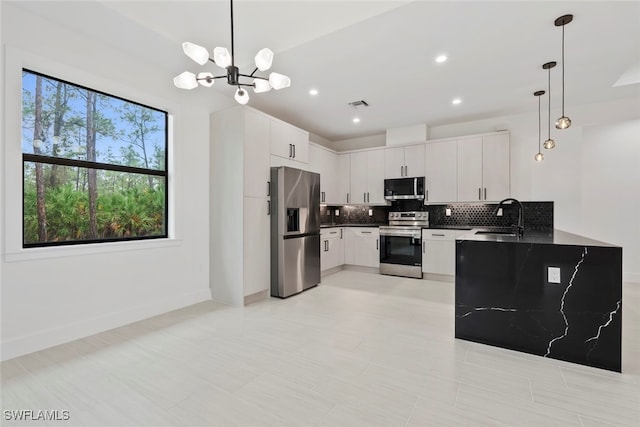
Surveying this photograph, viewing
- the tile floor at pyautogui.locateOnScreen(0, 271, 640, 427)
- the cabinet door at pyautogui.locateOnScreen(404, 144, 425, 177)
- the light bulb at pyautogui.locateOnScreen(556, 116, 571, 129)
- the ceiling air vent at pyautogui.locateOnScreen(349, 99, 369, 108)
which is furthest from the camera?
the cabinet door at pyautogui.locateOnScreen(404, 144, 425, 177)

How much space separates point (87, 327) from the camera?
2689mm

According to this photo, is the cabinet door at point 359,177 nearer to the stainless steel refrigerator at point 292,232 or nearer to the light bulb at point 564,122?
the stainless steel refrigerator at point 292,232

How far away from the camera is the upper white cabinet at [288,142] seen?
4.00 metres

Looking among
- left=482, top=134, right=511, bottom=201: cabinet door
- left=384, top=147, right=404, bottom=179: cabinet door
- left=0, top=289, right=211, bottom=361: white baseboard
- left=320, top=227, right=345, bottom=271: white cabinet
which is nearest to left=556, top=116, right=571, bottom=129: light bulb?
left=482, top=134, right=511, bottom=201: cabinet door

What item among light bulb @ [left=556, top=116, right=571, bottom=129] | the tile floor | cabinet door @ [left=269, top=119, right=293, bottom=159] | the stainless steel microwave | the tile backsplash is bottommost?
the tile floor

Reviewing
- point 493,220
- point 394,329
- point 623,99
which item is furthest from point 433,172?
point 394,329

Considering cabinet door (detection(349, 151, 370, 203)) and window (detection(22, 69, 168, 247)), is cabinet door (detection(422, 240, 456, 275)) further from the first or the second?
window (detection(22, 69, 168, 247))

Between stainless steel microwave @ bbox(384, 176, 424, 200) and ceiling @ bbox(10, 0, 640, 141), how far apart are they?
1.55m

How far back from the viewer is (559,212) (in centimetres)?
462

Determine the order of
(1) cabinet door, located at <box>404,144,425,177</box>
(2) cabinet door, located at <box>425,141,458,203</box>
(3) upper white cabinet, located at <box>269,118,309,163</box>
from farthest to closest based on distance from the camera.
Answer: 1. (1) cabinet door, located at <box>404,144,425,177</box>
2. (2) cabinet door, located at <box>425,141,458,203</box>
3. (3) upper white cabinet, located at <box>269,118,309,163</box>

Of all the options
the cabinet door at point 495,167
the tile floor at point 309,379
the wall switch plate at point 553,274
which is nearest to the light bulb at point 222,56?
the tile floor at point 309,379

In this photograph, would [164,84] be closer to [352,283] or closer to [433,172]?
[352,283]

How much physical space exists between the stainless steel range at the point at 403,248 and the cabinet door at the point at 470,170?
2.74 ft

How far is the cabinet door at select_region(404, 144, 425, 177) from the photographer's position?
5246 mm
